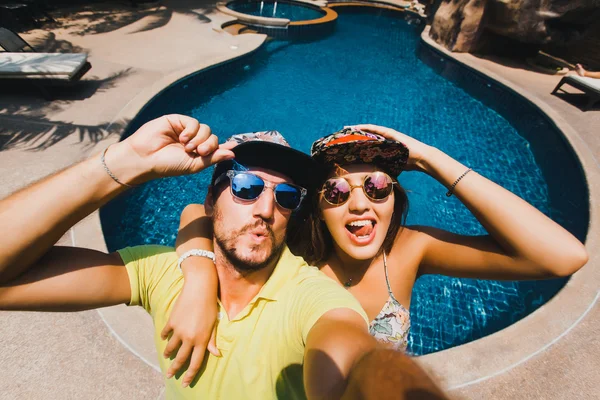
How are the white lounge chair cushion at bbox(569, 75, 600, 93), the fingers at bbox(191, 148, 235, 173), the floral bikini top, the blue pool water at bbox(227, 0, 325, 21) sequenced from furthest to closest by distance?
the blue pool water at bbox(227, 0, 325, 21), the white lounge chair cushion at bbox(569, 75, 600, 93), the floral bikini top, the fingers at bbox(191, 148, 235, 173)

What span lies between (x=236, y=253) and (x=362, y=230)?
0.87 m

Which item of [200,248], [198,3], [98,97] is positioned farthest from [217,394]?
[198,3]

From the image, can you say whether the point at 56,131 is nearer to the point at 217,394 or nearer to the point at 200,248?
the point at 200,248

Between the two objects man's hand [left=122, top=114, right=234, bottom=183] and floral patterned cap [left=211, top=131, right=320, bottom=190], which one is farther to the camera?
floral patterned cap [left=211, top=131, right=320, bottom=190]

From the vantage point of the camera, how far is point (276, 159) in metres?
1.91

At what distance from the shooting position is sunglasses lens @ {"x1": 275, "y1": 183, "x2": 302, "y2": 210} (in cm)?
187

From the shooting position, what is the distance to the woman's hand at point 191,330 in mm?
1445

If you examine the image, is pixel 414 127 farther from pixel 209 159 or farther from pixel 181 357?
pixel 181 357

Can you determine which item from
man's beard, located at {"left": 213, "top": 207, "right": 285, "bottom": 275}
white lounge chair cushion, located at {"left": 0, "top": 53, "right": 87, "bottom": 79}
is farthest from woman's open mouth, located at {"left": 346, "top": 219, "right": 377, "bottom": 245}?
white lounge chair cushion, located at {"left": 0, "top": 53, "right": 87, "bottom": 79}

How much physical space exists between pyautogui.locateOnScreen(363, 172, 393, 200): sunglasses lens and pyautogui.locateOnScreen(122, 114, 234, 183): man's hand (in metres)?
1.01

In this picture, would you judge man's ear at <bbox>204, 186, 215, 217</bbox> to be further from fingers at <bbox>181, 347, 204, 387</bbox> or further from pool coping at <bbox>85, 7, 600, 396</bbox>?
pool coping at <bbox>85, 7, 600, 396</bbox>

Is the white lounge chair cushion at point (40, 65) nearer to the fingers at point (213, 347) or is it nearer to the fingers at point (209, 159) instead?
the fingers at point (209, 159)

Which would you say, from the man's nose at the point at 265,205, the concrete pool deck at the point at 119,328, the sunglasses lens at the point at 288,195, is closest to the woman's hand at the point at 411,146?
the sunglasses lens at the point at 288,195

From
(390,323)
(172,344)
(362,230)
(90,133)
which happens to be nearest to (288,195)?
(362,230)
